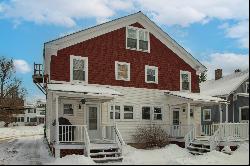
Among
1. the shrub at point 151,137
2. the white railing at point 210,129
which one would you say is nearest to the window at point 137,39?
the shrub at point 151,137

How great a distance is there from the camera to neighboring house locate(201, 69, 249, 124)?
3206 centimetres

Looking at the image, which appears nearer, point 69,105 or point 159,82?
point 69,105

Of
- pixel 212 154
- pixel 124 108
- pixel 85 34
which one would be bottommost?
pixel 212 154

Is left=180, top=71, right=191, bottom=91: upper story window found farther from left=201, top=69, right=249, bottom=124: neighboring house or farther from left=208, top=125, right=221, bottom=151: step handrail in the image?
left=208, top=125, right=221, bottom=151: step handrail

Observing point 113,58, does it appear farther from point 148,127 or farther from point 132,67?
point 148,127

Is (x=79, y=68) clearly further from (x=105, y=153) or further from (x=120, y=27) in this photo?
(x=105, y=153)

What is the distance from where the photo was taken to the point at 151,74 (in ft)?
84.6

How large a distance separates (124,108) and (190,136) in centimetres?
470

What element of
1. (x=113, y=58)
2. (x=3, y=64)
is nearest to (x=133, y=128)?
(x=113, y=58)

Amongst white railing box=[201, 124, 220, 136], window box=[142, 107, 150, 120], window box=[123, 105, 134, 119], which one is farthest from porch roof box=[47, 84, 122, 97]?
white railing box=[201, 124, 220, 136]

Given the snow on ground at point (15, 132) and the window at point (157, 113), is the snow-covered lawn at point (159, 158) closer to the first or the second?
the window at point (157, 113)

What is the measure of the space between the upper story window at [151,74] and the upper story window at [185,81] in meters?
2.38

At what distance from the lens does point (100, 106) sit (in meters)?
22.8

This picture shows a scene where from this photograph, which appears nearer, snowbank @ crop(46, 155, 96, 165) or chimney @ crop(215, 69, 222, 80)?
snowbank @ crop(46, 155, 96, 165)
